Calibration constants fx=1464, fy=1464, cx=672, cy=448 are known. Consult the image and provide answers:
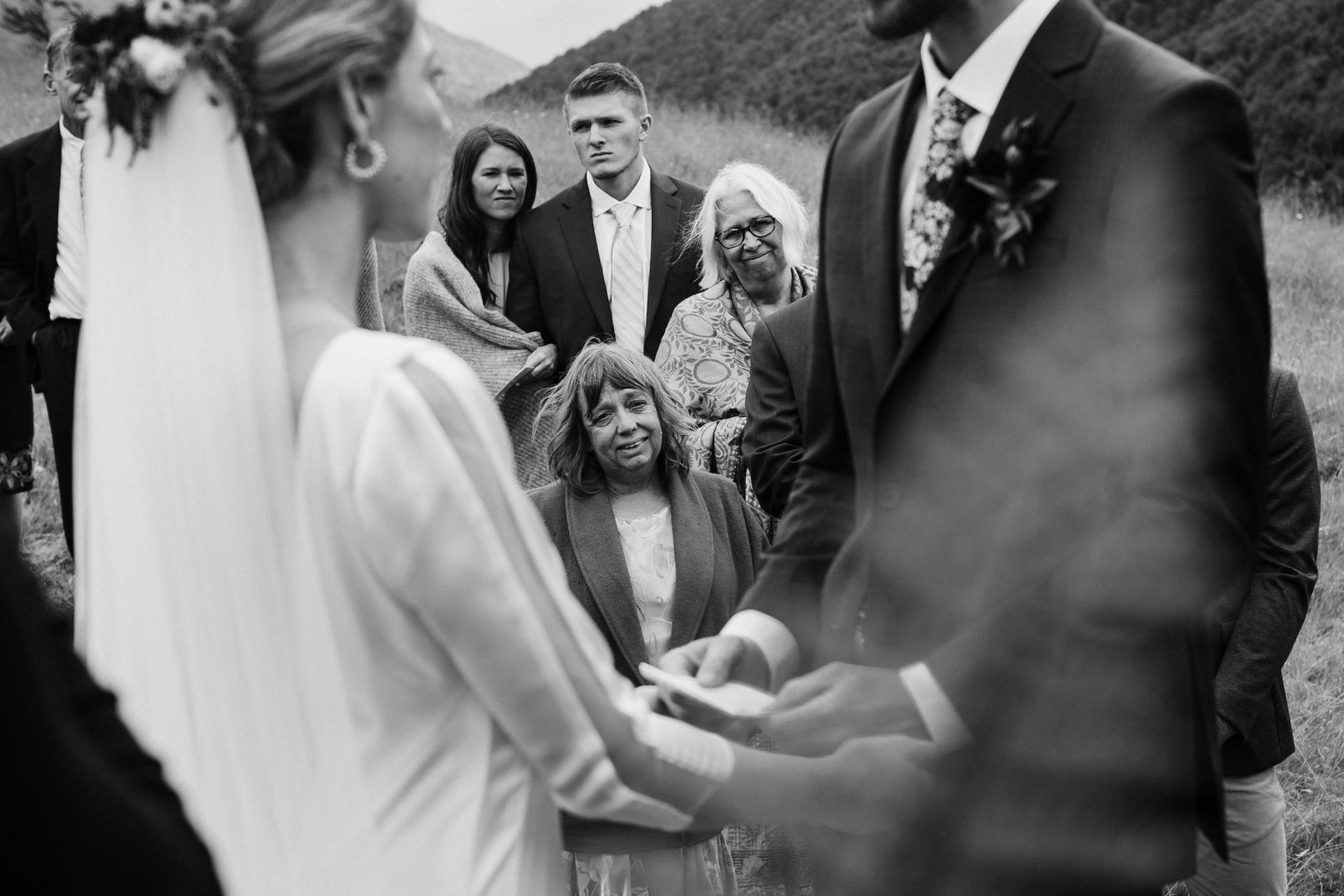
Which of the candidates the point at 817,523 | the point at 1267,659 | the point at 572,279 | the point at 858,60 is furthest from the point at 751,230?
the point at 858,60

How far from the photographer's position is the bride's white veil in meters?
1.88

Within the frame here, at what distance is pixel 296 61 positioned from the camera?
1915mm

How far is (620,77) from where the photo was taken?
6.40 m

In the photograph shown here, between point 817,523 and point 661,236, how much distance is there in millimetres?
3737

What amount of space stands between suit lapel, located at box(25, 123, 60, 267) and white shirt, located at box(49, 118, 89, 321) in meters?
0.02

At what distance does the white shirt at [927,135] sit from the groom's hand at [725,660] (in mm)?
19

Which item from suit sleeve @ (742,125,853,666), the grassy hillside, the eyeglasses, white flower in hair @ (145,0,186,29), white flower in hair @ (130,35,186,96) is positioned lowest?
suit sleeve @ (742,125,853,666)

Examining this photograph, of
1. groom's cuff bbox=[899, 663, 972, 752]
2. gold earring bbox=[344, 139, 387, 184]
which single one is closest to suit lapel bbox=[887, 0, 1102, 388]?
groom's cuff bbox=[899, 663, 972, 752]

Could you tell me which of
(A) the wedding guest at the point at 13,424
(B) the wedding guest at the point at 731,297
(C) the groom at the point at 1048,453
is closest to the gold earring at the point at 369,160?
(C) the groom at the point at 1048,453

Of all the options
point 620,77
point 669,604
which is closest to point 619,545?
point 669,604

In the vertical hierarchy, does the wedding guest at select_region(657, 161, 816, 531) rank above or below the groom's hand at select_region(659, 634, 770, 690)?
above

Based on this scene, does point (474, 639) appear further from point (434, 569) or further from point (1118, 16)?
point (1118, 16)

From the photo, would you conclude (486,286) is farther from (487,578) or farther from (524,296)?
(487,578)

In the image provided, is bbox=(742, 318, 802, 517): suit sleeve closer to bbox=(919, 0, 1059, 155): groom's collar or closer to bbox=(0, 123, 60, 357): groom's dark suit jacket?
bbox=(919, 0, 1059, 155): groom's collar
